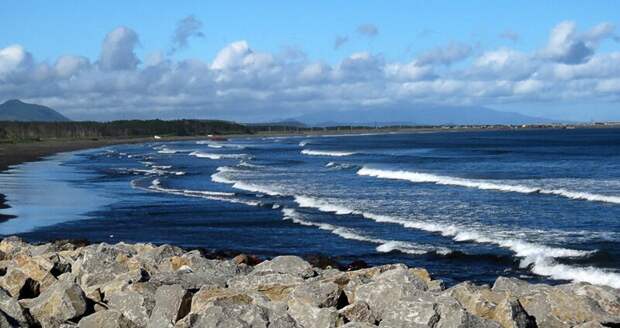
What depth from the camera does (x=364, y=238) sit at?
22.7 meters

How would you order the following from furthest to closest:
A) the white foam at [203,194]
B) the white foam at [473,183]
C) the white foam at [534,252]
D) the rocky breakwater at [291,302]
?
1. the white foam at [203,194]
2. the white foam at [473,183]
3. the white foam at [534,252]
4. the rocky breakwater at [291,302]

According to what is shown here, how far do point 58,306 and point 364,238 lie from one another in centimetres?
1345

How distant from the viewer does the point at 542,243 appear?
2077cm

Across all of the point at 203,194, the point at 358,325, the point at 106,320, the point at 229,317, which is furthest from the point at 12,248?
the point at 203,194

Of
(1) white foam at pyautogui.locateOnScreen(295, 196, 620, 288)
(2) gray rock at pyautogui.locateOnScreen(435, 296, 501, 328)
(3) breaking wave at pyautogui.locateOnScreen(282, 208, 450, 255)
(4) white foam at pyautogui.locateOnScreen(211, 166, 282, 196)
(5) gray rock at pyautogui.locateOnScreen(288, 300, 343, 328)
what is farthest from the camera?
(4) white foam at pyautogui.locateOnScreen(211, 166, 282, 196)

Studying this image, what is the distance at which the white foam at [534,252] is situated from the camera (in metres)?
17.0


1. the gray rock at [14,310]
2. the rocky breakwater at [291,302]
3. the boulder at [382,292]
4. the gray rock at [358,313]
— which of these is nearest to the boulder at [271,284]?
the rocky breakwater at [291,302]

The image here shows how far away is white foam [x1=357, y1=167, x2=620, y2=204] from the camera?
104 feet

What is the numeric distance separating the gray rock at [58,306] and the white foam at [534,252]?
10838 mm

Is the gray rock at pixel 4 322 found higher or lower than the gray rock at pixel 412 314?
lower

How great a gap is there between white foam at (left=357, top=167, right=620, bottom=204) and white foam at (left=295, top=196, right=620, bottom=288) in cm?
936

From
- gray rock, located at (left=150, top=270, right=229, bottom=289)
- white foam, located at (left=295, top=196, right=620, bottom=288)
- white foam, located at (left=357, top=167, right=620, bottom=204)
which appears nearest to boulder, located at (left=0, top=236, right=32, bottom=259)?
gray rock, located at (left=150, top=270, right=229, bottom=289)

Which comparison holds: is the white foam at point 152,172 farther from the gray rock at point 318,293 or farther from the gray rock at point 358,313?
the gray rock at point 358,313

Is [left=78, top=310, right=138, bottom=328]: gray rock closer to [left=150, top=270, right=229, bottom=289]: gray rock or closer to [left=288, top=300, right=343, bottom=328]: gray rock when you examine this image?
[left=150, top=270, right=229, bottom=289]: gray rock
